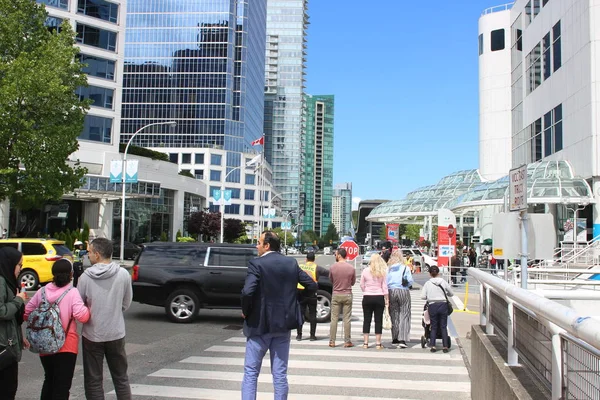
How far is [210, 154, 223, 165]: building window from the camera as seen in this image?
11494 centimetres

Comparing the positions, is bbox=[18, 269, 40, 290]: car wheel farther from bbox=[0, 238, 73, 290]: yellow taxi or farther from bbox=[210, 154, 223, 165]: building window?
bbox=[210, 154, 223, 165]: building window

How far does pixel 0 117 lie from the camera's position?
24828 mm

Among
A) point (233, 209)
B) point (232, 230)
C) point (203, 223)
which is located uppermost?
point (233, 209)

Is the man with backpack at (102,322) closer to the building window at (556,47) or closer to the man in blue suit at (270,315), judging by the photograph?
the man in blue suit at (270,315)

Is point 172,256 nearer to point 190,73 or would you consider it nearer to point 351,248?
point 351,248

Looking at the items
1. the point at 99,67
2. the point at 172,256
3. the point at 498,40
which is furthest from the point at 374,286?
the point at 498,40

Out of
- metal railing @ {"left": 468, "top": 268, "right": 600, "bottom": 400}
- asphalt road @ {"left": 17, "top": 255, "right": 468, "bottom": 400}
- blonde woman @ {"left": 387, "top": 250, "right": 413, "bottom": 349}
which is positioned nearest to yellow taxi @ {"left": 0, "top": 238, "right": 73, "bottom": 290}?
asphalt road @ {"left": 17, "top": 255, "right": 468, "bottom": 400}

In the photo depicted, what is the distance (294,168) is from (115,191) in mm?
138337

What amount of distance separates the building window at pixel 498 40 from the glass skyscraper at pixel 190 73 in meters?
62.2

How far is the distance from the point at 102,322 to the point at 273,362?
1.73 meters

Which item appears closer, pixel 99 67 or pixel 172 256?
pixel 172 256

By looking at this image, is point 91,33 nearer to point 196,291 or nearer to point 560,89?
point 560,89

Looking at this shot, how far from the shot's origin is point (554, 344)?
345 cm

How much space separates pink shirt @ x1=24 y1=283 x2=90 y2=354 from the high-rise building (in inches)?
6761
